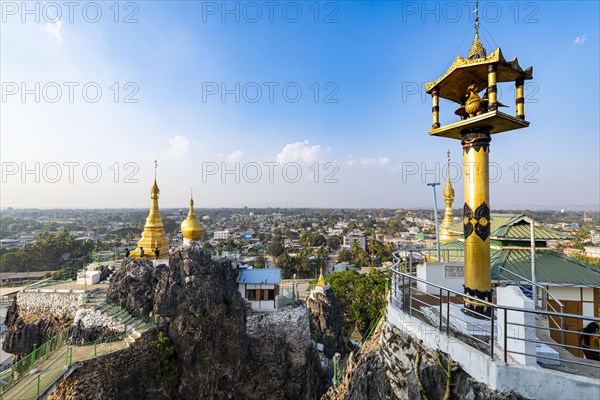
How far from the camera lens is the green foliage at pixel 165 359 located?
15179 millimetres


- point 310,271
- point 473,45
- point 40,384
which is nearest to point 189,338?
point 40,384

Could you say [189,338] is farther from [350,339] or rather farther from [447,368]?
[350,339]

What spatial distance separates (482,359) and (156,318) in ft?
54.8

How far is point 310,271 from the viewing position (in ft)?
202

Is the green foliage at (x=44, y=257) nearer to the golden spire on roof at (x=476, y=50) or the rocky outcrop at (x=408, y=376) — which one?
the rocky outcrop at (x=408, y=376)

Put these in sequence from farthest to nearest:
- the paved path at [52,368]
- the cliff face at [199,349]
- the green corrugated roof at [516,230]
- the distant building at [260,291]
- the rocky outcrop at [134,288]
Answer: the distant building at [260,291] → the rocky outcrop at [134,288] → the cliff face at [199,349] → the paved path at [52,368] → the green corrugated roof at [516,230]

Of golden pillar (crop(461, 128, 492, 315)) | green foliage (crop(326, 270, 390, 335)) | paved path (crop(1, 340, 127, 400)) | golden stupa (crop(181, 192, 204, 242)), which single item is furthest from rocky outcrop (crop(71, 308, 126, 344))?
green foliage (crop(326, 270, 390, 335))

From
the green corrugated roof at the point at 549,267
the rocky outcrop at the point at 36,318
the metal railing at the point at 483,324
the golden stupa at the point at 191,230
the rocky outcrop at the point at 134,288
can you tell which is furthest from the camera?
the golden stupa at the point at 191,230

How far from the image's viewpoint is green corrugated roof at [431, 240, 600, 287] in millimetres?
7410

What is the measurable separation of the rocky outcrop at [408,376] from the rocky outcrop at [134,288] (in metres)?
15.1

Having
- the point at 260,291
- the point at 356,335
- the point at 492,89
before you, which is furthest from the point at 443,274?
the point at 356,335

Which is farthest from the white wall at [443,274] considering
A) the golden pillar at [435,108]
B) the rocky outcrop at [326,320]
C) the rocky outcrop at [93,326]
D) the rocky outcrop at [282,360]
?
the rocky outcrop at [326,320]

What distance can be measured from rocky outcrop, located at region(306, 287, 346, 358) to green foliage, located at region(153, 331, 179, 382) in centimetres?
1319

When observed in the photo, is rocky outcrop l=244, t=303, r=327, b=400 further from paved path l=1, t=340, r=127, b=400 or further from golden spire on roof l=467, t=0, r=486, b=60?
golden spire on roof l=467, t=0, r=486, b=60
